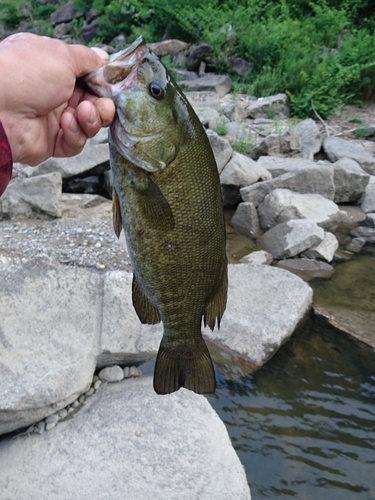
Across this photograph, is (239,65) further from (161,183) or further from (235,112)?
(161,183)

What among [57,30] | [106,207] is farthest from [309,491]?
[57,30]

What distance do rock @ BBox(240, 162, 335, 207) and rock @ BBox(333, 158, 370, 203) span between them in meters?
0.35

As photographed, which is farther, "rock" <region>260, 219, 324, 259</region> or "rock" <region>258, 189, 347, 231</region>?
"rock" <region>258, 189, 347, 231</region>

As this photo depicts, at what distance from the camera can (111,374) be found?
3.76 metres

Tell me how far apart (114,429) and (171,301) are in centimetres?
167

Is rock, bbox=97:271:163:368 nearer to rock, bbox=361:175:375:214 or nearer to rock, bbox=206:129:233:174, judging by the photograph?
rock, bbox=206:129:233:174

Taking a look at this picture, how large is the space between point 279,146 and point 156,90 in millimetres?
8266

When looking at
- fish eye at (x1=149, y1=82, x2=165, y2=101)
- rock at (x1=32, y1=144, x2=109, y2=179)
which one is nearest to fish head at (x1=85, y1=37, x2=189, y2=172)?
fish eye at (x1=149, y1=82, x2=165, y2=101)

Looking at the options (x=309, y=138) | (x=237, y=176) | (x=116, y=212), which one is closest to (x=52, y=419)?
(x=116, y=212)

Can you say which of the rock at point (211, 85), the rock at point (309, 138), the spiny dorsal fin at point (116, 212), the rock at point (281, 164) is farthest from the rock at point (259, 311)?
the rock at point (211, 85)

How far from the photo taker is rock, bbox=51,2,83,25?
80.2 feet

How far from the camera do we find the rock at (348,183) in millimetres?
8383

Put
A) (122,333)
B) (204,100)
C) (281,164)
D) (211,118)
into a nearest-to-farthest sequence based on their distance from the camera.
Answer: (122,333) → (281,164) → (211,118) → (204,100)

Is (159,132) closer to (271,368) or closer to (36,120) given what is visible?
(36,120)
